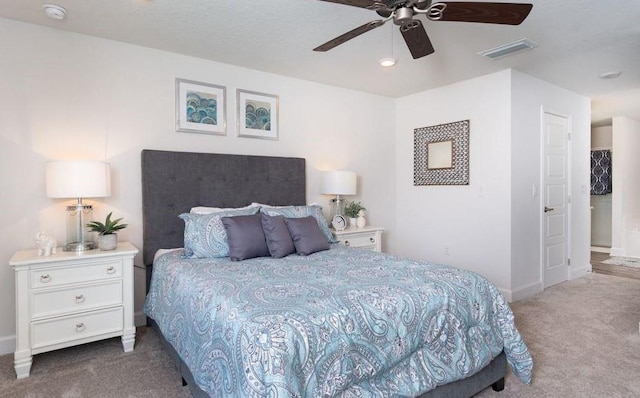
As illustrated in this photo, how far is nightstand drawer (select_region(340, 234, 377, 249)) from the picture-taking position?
13.1 feet

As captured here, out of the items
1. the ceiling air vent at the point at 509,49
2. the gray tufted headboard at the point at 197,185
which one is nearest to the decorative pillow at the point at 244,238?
the gray tufted headboard at the point at 197,185

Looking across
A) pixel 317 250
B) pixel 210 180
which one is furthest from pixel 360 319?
pixel 210 180

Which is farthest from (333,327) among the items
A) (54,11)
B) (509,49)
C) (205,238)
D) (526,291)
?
(526,291)

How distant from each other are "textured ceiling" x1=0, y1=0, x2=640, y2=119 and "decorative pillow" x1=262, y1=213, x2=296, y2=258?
4.95ft

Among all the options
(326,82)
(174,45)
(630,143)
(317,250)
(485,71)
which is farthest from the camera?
(630,143)

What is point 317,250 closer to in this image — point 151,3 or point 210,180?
point 210,180

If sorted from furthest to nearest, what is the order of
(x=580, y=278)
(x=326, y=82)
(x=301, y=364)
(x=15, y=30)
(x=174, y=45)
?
1. (x=580, y=278)
2. (x=326, y=82)
3. (x=174, y=45)
4. (x=15, y=30)
5. (x=301, y=364)

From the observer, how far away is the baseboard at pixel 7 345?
2.69m

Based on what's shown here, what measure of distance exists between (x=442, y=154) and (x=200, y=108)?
9.28ft

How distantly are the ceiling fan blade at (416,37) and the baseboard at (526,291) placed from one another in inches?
110

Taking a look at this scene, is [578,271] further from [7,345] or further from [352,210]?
[7,345]

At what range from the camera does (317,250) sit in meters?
2.95

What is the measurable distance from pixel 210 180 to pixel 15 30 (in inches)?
70.3

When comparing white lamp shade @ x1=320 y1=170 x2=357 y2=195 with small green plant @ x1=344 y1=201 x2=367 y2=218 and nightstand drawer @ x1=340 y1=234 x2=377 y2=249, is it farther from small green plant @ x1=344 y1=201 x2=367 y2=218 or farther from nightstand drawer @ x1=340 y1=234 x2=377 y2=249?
nightstand drawer @ x1=340 y1=234 x2=377 y2=249
